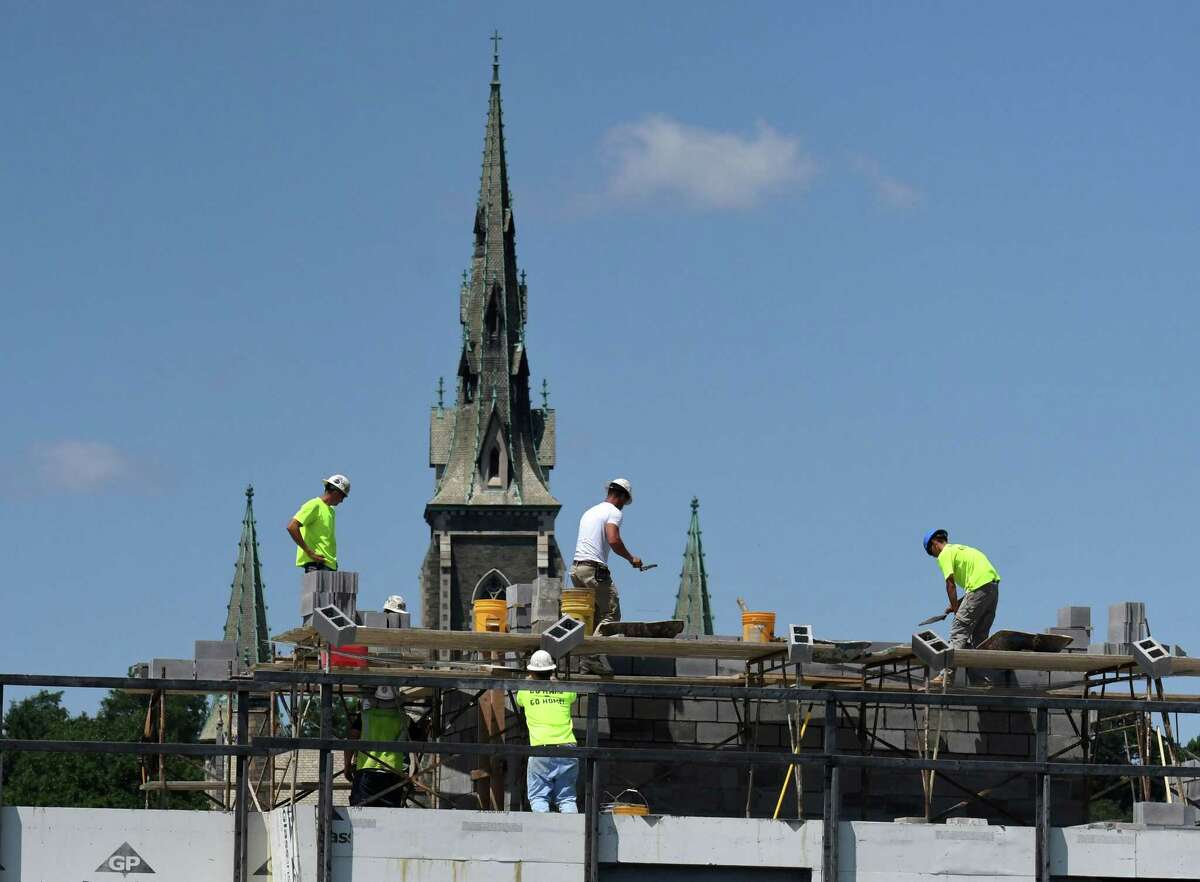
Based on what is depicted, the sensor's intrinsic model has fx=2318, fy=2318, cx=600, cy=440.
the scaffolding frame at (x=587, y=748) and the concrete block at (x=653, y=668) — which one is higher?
the concrete block at (x=653, y=668)

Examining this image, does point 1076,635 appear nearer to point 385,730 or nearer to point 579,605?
point 579,605

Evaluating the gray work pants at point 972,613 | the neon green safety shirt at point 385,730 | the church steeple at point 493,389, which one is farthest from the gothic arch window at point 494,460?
the neon green safety shirt at point 385,730

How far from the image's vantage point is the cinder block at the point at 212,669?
2450 cm

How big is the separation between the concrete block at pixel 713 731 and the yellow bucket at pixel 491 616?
215cm

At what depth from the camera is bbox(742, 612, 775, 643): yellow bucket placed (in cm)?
2211

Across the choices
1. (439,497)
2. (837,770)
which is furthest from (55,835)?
(439,497)

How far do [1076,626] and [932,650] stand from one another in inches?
167

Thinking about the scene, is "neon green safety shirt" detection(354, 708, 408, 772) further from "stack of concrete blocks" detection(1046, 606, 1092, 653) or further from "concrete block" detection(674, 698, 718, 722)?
"stack of concrete blocks" detection(1046, 606, 1092, 653)

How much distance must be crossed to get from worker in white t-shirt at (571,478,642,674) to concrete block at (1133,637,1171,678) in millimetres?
4739

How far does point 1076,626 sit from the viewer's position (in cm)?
2441

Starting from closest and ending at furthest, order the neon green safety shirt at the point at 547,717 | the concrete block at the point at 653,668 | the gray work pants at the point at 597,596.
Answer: the neon green safety shirt at the point at 547,717, the gray work pants at the point at 597,596, the concrete block at the point at 653,668

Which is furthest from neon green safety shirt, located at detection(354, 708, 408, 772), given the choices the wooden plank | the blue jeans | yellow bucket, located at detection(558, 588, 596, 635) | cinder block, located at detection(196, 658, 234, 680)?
cinder block, located at detection(196, 658, 234, 680)

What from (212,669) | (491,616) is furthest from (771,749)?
(212,669)

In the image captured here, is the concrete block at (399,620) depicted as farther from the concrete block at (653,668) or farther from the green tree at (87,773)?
the green tree at (87,773)
